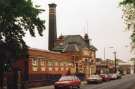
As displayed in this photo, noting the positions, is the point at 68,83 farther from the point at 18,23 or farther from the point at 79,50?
the point at 79,50

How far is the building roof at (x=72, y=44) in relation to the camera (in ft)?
323

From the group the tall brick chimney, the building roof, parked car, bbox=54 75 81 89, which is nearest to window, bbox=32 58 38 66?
parked car, bbox=54 75 81 89

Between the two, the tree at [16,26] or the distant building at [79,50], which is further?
the distant building at [79,50]

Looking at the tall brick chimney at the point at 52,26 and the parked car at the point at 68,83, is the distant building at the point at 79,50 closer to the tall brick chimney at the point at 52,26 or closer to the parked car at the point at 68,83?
the tall brick chimney at the point at 52,26

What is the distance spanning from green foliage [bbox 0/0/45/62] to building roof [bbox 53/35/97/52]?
54059 mm

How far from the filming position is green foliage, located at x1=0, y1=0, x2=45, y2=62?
39041 mm

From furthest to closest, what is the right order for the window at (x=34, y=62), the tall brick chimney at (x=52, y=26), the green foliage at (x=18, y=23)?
1. the tall brick chimney at (x=52, y=26)
2. the window at (x=34, y=62)
3. the green foliage at (x=18, y=23)

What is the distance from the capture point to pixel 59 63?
80812mm

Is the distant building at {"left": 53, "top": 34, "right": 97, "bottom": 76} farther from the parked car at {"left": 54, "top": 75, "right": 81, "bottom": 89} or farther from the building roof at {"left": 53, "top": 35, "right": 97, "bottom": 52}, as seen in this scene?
the parked car at {"left": 54, "top": 75, "right": 81, "bottom": 89}

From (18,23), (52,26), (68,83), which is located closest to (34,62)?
(68,83)

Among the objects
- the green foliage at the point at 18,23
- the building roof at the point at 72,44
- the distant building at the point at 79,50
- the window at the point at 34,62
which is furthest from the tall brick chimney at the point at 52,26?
the green foliage at the point at 18,23

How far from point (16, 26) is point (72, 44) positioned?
60.2 meters

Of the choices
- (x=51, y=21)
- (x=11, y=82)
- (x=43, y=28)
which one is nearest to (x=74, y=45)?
(x=51, y=21)

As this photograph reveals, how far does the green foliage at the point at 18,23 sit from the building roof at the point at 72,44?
177ft
